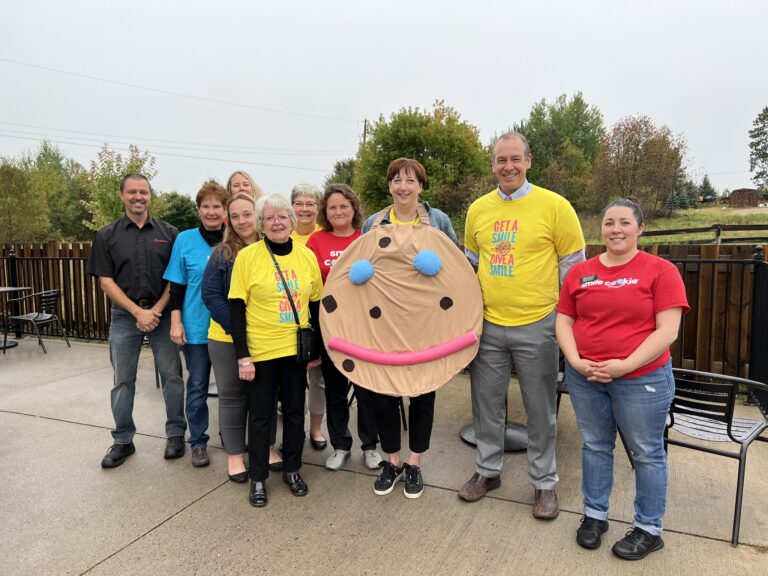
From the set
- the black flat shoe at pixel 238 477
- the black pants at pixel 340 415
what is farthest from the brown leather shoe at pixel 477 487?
the black flat shoe at pixel 238 477

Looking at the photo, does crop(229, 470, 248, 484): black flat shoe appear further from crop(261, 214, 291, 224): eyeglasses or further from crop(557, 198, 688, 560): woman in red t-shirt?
crop(557, 198, 688, 560): woman in red t-shirt

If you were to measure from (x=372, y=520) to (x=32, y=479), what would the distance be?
231 cm

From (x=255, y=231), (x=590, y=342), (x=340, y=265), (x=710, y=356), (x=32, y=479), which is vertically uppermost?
(x=255, y=231)

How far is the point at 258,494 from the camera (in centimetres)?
297

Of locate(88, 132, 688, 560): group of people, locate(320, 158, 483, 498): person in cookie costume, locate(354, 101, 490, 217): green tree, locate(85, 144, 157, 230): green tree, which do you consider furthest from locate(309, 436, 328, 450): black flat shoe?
locate(354, 101, 490, 217): green tree

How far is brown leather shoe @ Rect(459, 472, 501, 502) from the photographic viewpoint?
2945 mm

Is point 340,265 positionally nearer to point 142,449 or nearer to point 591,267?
point 591,267

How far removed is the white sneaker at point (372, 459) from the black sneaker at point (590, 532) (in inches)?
51.9

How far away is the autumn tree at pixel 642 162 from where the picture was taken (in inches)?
940

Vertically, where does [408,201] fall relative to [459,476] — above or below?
above

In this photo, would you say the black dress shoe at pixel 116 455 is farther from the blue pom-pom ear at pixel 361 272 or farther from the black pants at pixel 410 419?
the blue pom-pom ear at pixel 361 272

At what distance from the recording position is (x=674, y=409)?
109 inches

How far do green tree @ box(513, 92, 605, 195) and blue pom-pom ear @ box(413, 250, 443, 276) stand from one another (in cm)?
3455

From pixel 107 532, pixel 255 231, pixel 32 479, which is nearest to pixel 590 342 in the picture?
pixel 255 231
